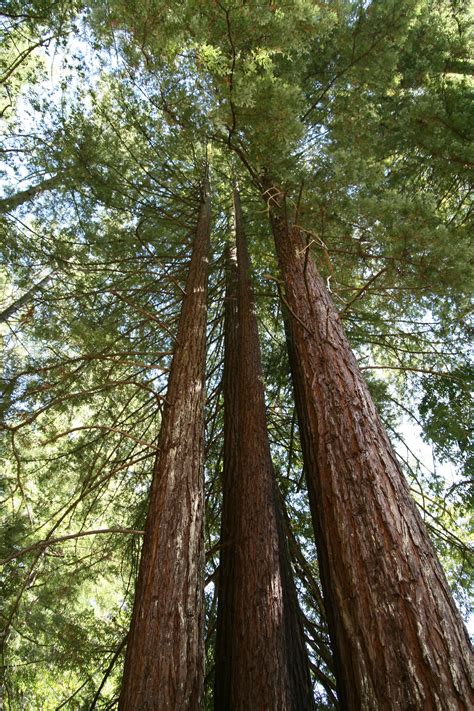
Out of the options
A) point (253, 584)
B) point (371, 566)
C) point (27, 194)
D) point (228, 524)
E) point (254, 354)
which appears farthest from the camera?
point (27, 194)

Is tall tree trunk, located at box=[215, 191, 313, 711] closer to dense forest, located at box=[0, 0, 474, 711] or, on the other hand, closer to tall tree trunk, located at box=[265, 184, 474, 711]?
dense forest, located at box=[0, 0, 474, 711]

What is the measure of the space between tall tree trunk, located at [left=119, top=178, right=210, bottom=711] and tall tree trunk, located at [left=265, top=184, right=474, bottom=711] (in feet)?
2.26

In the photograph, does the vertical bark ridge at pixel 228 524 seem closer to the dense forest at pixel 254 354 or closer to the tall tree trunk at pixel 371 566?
the dense forest at pixel 254 354

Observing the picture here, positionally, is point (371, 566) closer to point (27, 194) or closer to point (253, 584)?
point (253, 584)


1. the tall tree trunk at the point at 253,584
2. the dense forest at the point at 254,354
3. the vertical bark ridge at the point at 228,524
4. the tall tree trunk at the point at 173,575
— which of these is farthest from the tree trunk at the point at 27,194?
the tall tree trunk at the point at 173,575

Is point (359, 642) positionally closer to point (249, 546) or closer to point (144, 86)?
point (249, 546)

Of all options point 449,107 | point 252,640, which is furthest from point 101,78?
point 252,640

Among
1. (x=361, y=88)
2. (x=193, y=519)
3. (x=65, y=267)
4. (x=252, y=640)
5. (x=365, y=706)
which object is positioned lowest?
(x=365, y=706)

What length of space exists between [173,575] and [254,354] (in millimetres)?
2635

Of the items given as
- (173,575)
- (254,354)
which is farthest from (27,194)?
(173,575)

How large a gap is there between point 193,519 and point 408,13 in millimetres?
6172

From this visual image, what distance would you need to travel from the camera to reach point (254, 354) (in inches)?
173

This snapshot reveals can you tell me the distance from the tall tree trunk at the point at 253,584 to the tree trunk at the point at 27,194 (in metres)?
3.79

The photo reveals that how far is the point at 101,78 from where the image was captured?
5664 mm
